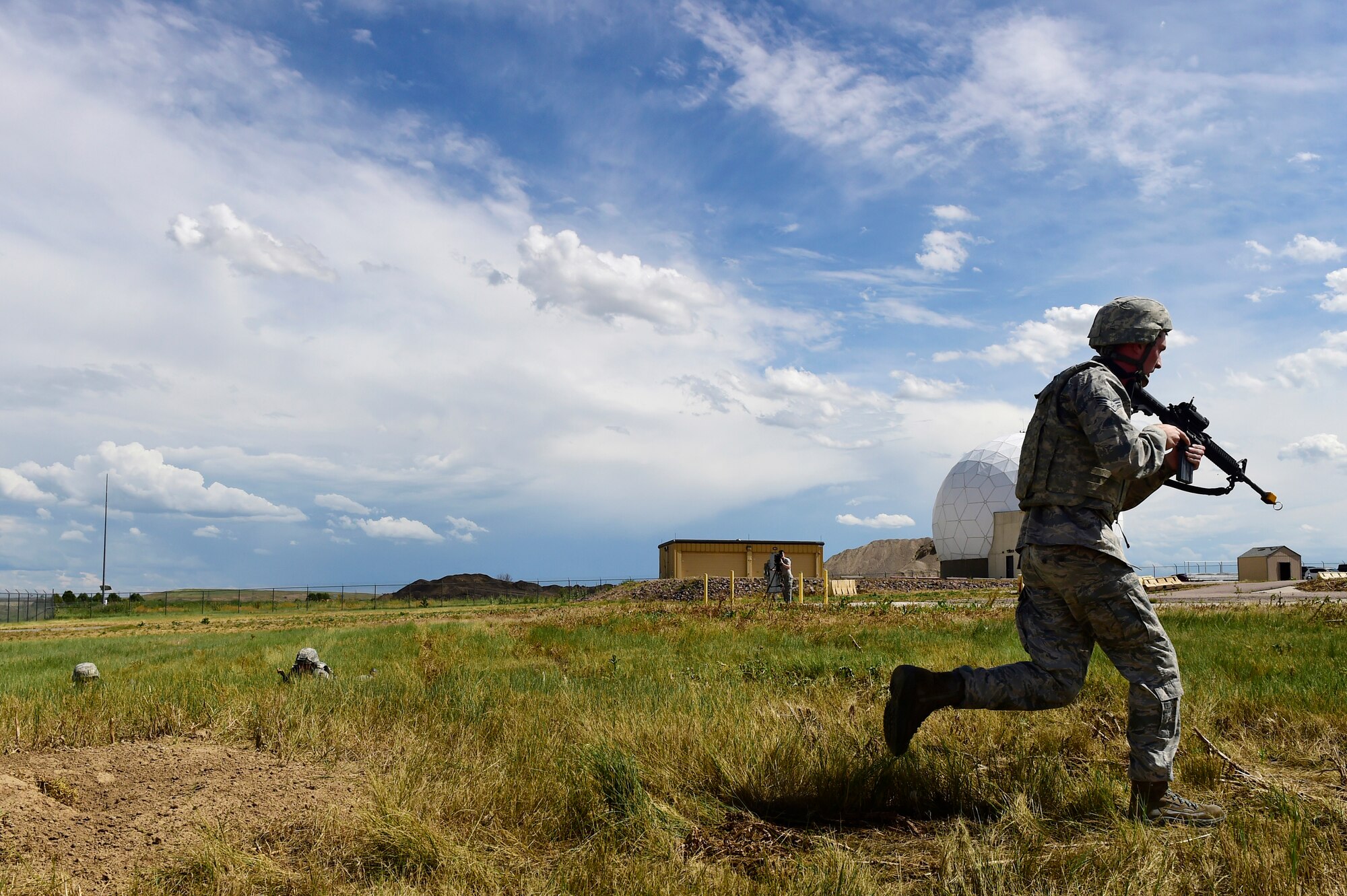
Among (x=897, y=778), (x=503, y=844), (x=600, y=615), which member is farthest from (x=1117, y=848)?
(x=600, y=615)

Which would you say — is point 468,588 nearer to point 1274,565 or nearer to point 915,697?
point 1274,565

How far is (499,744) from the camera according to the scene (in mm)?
4324

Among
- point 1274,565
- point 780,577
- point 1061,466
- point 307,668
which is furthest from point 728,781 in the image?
point 1274,565

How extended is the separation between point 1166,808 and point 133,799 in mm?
4319

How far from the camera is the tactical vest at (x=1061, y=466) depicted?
382 centimetres

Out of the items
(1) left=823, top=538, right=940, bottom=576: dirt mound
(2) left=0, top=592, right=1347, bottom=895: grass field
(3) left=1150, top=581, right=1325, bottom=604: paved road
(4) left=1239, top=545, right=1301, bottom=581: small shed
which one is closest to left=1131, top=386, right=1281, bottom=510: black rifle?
(2) left=0, top=592, right=1347, bottom=895: grass field

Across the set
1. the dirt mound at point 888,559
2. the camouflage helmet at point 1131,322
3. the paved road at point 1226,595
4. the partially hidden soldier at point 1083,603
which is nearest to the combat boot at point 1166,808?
the partially hidden soldier at point 1083,603

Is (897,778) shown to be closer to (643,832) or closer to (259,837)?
(643,832)

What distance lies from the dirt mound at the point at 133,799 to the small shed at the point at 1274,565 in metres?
47.0

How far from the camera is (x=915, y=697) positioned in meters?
3.74

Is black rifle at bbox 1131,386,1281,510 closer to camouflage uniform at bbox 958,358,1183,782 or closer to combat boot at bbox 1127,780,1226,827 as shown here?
camouflage uniform at bbox 958,358,1183,782

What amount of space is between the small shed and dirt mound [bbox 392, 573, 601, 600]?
41.6m

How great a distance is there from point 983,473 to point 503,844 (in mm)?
49309

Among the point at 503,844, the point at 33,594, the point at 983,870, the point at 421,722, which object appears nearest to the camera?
the point at 983,870
